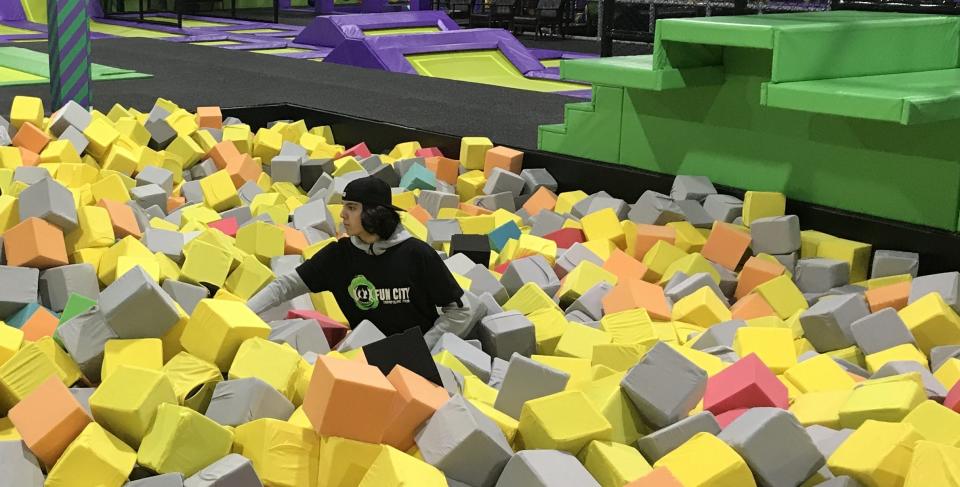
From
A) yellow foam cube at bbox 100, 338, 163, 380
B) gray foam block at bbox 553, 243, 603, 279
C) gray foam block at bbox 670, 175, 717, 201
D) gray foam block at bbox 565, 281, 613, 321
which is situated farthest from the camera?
gray foam block at bbox 670, 175, 717, 201

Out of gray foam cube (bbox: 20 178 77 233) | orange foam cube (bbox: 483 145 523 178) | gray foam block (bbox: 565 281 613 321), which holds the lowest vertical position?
gray foam block (bbox: 565 281 613 321)

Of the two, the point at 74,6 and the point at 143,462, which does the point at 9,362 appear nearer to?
the point at 143,462

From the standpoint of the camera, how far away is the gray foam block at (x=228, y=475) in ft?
7.56

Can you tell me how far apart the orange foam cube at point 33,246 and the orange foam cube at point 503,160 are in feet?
7.80

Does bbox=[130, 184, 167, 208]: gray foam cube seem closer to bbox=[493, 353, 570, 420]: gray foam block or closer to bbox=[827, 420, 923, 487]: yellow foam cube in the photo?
bbox=[493, 353, 570, 420]: gray foam block

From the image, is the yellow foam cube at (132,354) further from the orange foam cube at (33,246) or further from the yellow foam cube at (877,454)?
the yellow foam cube at (877,454)

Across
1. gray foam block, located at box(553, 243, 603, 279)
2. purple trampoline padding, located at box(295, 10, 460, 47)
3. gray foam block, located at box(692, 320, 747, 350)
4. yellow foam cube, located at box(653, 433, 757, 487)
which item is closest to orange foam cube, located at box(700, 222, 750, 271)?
gray foam block, located at box(553, 243, 603, 279)

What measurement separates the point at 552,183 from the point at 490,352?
2087 mm

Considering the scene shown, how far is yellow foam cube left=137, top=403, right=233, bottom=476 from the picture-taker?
94.9 inches

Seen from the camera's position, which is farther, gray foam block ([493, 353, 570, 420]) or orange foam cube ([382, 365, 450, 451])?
gray foam block ([493, 353, 570, 420])

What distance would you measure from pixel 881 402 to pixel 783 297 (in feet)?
4.63

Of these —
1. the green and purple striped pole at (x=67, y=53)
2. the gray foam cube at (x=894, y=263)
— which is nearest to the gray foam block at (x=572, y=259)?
the gray foam cube at (x=894, y=263)

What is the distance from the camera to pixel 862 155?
14.6 feet

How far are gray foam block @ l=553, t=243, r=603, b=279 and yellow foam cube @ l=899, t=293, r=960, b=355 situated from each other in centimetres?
122
